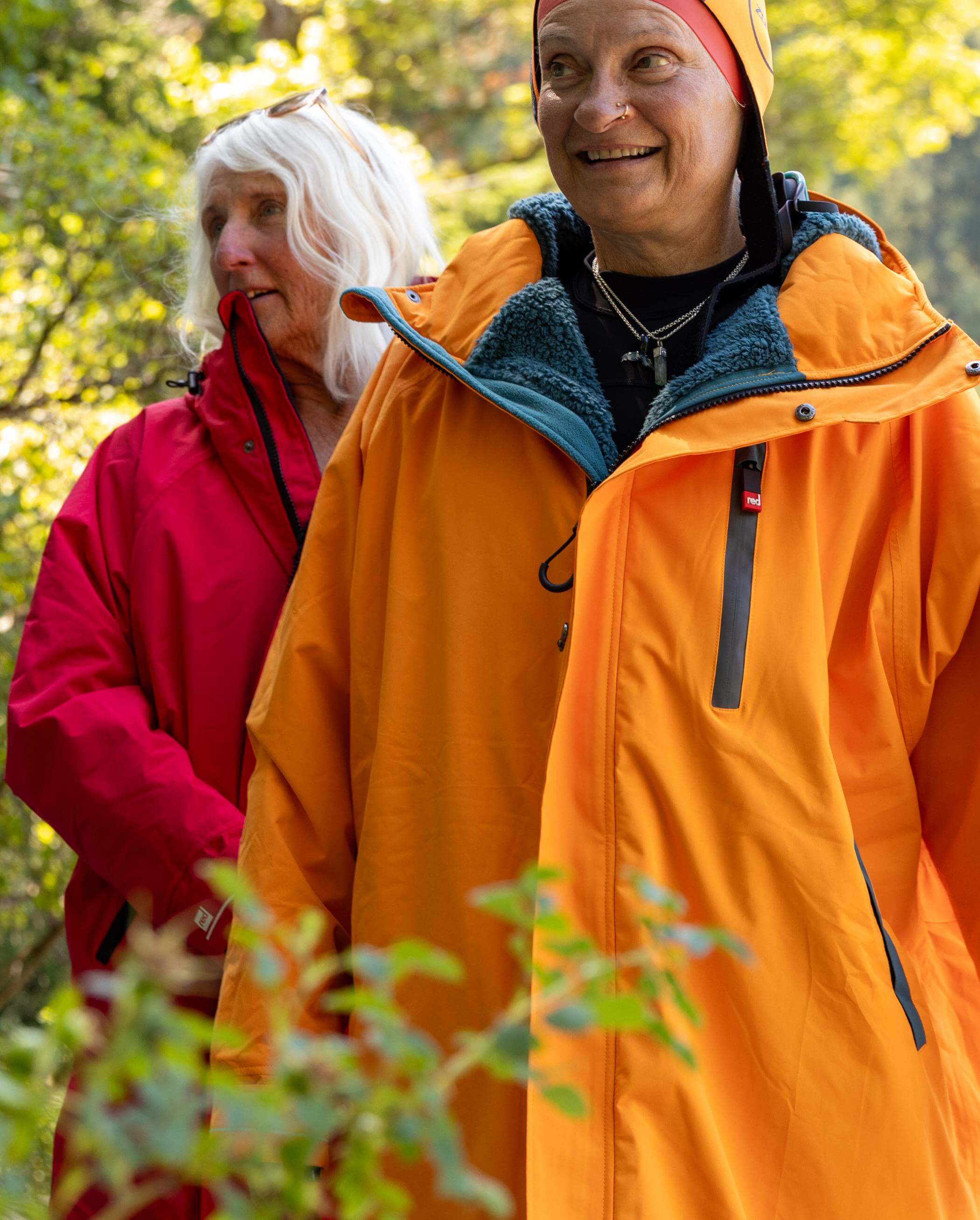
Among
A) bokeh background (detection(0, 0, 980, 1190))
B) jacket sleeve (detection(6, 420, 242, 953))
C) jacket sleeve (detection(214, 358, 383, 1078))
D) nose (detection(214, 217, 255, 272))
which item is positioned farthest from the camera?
bokeh background (detection(0, 0, 980, 1190))

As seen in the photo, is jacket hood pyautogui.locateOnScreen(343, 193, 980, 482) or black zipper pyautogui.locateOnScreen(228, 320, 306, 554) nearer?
jacket hood pyautogui.locateOnScreen(343, 193, 980, 482)

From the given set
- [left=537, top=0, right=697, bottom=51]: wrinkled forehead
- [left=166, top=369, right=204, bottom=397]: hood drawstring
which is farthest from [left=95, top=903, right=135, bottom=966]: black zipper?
[left=537, top=0, right=697, bottom=51]: wrinkled forehead

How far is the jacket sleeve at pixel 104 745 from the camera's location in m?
2.16

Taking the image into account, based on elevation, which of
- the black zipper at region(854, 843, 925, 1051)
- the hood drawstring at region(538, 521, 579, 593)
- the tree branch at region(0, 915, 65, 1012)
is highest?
the hood drawstring at region(538, 521, 579, 593)

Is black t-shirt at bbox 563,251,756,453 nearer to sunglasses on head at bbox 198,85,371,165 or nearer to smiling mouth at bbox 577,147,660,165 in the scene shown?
smiling mouth at bbox 577,147,660,165

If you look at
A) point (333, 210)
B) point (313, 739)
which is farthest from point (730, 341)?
point (333, 210)

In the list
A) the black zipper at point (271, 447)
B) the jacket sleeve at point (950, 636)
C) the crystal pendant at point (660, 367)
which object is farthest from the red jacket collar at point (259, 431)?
the jacket sleeve at point (950, 636)

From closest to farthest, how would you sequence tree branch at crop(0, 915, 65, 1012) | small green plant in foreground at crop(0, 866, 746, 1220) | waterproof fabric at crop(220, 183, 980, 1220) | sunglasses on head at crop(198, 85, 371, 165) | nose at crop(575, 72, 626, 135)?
small green plant in foreground at crop(0, 866, 746, 1220)
waterproof fabric at crop(220, 183, 980, 1220)
nose at crop(575, 72, 626, 135)
sunglasses on head at crop(198, 85, 371, 165)
tree branch at crop(0, 915, 65, 1012)

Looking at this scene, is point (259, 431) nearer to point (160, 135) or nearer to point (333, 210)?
point (333, 210)

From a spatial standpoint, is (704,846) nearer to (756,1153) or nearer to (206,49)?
(756,1153)

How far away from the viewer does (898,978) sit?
1715 millimetres

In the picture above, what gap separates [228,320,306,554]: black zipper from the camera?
235 centimetres

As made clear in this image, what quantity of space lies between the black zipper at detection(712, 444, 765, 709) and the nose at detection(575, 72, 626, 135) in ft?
1.52

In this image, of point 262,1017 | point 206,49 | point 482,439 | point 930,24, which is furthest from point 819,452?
point 930,24
